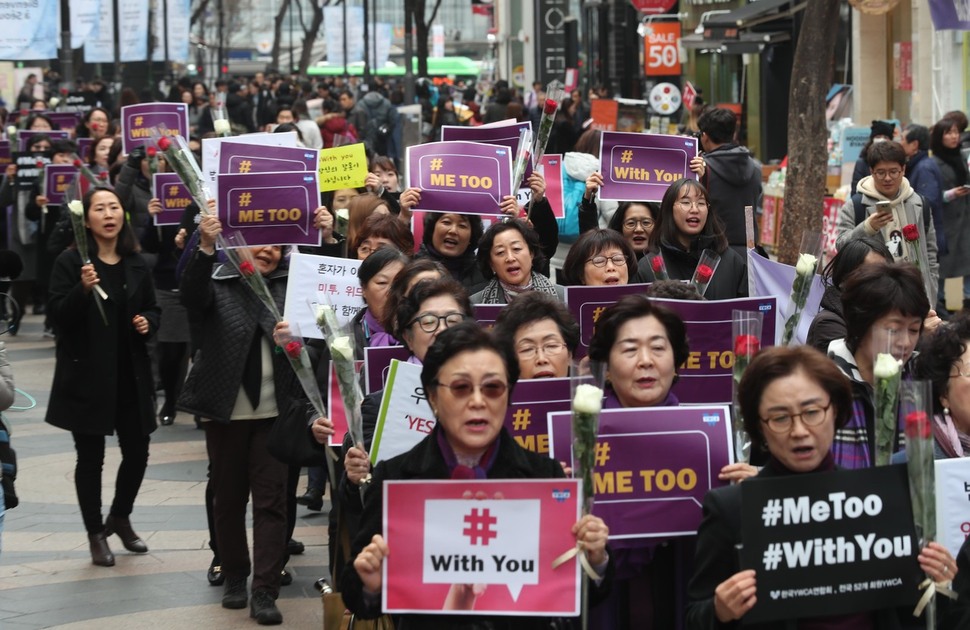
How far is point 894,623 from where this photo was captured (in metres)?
3.93

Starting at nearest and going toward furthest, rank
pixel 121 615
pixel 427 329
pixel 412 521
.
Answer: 1. pixel 412 521
2. pixel 427 329
3. pixel 121 615

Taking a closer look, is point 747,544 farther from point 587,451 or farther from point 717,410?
point 717,410

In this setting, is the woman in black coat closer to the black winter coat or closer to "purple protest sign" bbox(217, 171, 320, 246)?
the black winter coat

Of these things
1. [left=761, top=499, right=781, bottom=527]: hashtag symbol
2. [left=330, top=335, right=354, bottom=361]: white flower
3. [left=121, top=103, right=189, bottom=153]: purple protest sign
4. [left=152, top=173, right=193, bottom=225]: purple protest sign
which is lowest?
[left=761, top=499, right=781, bottom=527]: hashtag symbol

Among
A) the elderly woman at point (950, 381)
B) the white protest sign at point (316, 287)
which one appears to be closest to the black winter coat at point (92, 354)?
the white protest sign at point (316, 287)

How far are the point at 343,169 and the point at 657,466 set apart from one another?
6.77 metres

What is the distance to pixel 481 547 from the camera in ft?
13.6

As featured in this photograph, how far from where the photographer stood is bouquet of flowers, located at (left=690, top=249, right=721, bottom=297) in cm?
684

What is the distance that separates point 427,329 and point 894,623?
6.91ft

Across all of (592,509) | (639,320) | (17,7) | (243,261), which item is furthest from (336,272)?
(17,7)

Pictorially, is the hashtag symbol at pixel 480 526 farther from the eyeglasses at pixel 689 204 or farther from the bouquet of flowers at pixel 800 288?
the eyeglasses at pixel 689 204

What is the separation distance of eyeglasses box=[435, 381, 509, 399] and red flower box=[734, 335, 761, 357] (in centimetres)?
85

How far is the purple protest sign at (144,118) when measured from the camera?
537 inches

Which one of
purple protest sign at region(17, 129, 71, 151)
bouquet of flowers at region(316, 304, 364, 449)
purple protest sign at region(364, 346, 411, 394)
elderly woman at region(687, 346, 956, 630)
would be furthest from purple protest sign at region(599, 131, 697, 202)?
purple protest sign at region(17, 129, 71, 151)
